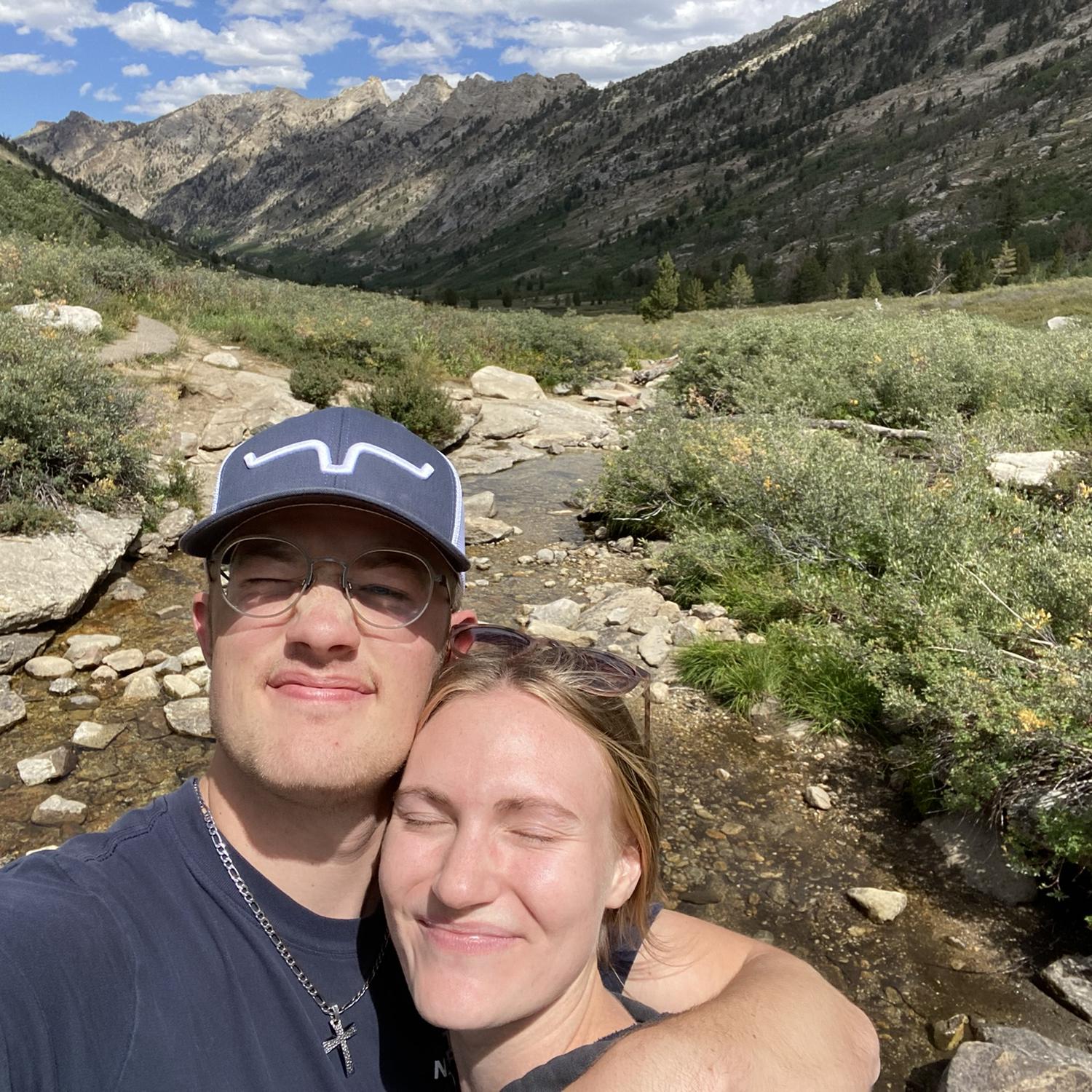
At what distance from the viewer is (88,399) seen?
8.52 metres

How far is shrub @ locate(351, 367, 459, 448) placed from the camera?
524 inches

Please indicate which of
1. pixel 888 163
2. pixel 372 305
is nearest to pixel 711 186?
pixel 888 163

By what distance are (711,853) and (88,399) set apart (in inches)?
310

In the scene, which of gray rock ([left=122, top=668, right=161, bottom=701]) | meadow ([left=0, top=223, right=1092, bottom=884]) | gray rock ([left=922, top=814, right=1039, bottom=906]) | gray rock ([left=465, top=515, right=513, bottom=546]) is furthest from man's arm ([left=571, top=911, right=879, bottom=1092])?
gray rock ([left=465, top=515, right=513, bottom=546])

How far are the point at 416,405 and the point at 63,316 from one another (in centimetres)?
587

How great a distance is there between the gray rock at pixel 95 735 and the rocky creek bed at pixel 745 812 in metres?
0.01

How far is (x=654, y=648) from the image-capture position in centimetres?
671

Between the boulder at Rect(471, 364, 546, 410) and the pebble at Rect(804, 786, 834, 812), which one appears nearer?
the pebble at Rect(804, 786, 834, 812)

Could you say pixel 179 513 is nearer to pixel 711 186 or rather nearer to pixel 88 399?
pixel 88 399

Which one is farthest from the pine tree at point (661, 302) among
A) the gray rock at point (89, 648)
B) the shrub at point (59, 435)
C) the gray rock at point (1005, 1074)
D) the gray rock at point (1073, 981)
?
the gray rock at point (1005, 1074)

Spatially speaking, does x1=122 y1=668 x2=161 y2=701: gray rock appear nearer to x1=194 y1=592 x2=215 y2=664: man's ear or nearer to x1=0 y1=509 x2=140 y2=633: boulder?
x1=0 y1=509 x2=140 y2=633: boulder

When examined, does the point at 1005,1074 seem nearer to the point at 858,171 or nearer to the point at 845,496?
the point at 845,496

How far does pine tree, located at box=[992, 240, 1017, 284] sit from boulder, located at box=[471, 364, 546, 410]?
53.7 m

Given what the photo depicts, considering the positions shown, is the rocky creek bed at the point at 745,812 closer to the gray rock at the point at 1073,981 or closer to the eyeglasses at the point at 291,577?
the gray rock at the point at 1073,981
